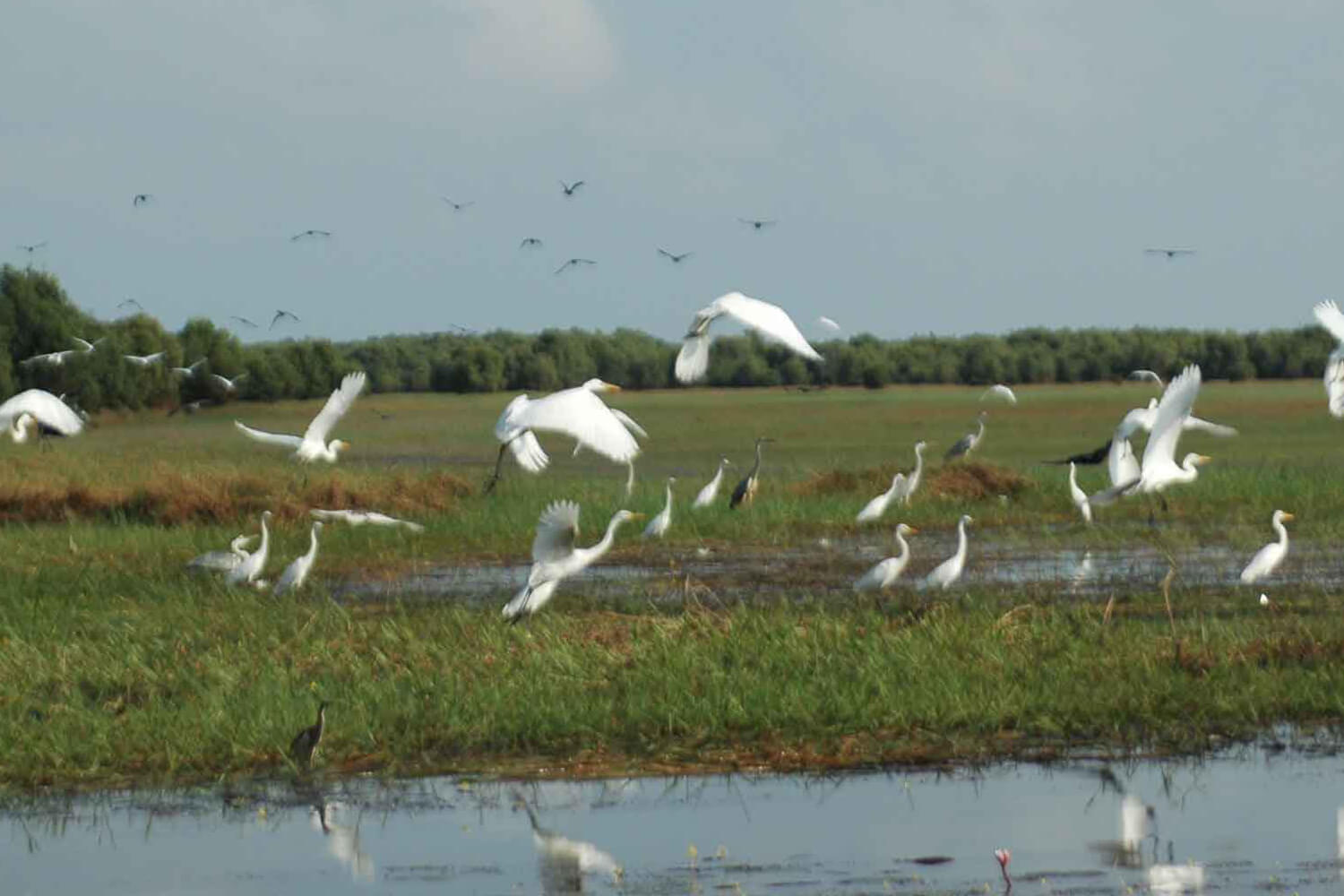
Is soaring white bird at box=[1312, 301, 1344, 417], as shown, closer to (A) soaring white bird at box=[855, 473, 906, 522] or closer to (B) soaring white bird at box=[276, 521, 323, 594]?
(A) soaring white bird at box=[855, 473, 906, 522]

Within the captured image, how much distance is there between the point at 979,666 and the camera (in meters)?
11.1

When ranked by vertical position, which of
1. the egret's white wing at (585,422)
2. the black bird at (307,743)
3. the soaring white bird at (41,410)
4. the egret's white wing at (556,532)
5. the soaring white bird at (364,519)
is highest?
the soaring white bird at (41,410)

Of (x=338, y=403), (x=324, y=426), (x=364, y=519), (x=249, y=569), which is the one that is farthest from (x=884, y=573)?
(x=324, y=426)

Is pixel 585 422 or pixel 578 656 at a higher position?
pixel 585 422

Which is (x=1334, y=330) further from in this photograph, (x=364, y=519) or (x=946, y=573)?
(x=364, y=519)

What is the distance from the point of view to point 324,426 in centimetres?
2145

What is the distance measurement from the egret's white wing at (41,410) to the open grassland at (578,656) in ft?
3.96

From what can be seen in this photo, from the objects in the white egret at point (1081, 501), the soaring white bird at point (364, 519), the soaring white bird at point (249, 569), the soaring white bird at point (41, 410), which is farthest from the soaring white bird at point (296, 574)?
the soaring white bird at point (41, 410)

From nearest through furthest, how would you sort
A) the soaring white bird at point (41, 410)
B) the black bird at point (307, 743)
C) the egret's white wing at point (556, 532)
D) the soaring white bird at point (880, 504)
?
the black bird at point (307, 743)
the egret's white wing at point (556, 532)
the soaring white bird at point (880, 504)
the soaring white bird at point (41, 410)

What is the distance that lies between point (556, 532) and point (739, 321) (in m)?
2.71

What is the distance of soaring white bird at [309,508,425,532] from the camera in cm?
1988

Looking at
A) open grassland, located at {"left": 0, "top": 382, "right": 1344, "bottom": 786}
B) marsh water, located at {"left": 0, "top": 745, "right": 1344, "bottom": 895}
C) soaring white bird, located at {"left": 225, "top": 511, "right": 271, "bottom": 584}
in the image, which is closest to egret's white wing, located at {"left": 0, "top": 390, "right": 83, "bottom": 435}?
open grassland, located at {"left": 0, "top": 382, "right": 1344, "bottom": 786}

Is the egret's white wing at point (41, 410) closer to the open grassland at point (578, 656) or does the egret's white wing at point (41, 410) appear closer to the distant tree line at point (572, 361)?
the open grassland at point (578, 656)

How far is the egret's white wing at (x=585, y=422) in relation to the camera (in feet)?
47.4
